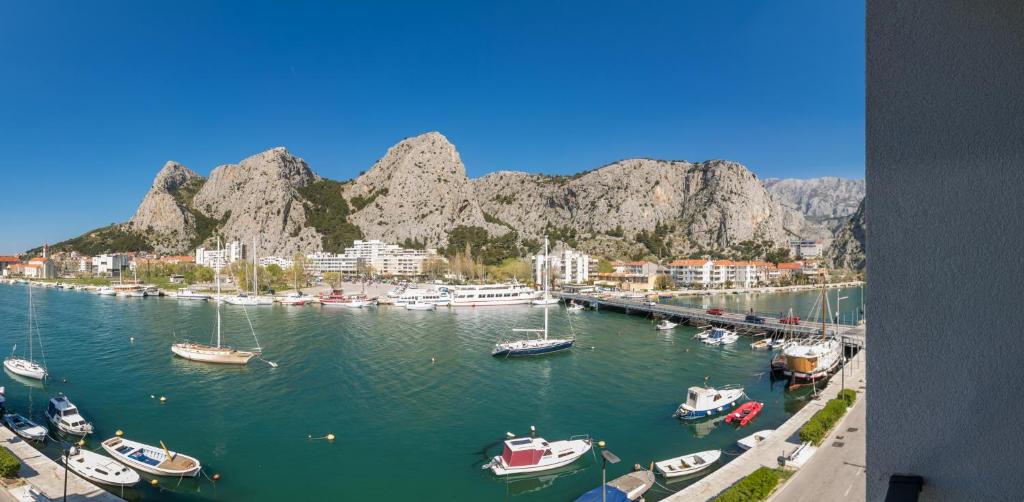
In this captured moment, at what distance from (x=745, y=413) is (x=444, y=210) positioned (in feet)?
379

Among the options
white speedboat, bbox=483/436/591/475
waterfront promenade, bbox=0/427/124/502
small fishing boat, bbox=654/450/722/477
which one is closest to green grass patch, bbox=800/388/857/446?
small fishing boat, bbox=654/450/722/477

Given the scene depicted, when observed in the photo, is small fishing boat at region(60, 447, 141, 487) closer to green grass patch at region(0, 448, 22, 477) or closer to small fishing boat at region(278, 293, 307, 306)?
green grass patch at region(0, 448, 22, 477)

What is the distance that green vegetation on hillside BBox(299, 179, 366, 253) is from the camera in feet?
424

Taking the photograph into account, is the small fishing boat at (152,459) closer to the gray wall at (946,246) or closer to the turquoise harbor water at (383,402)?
the turquoise harbor water at (383,402)

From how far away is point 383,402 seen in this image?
2108cm

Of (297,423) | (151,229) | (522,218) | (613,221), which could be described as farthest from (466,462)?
(151,229)

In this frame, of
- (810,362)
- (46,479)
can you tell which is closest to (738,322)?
(810,362)

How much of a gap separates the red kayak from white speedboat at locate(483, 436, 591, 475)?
6.74 metres

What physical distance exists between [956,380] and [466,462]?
14981mm

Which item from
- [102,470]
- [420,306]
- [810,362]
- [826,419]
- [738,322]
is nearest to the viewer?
[102,470]

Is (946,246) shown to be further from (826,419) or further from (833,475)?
(826,419)

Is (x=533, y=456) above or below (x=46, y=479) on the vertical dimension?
below

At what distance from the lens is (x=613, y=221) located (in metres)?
138

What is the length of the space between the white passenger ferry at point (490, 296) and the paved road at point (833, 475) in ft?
149
